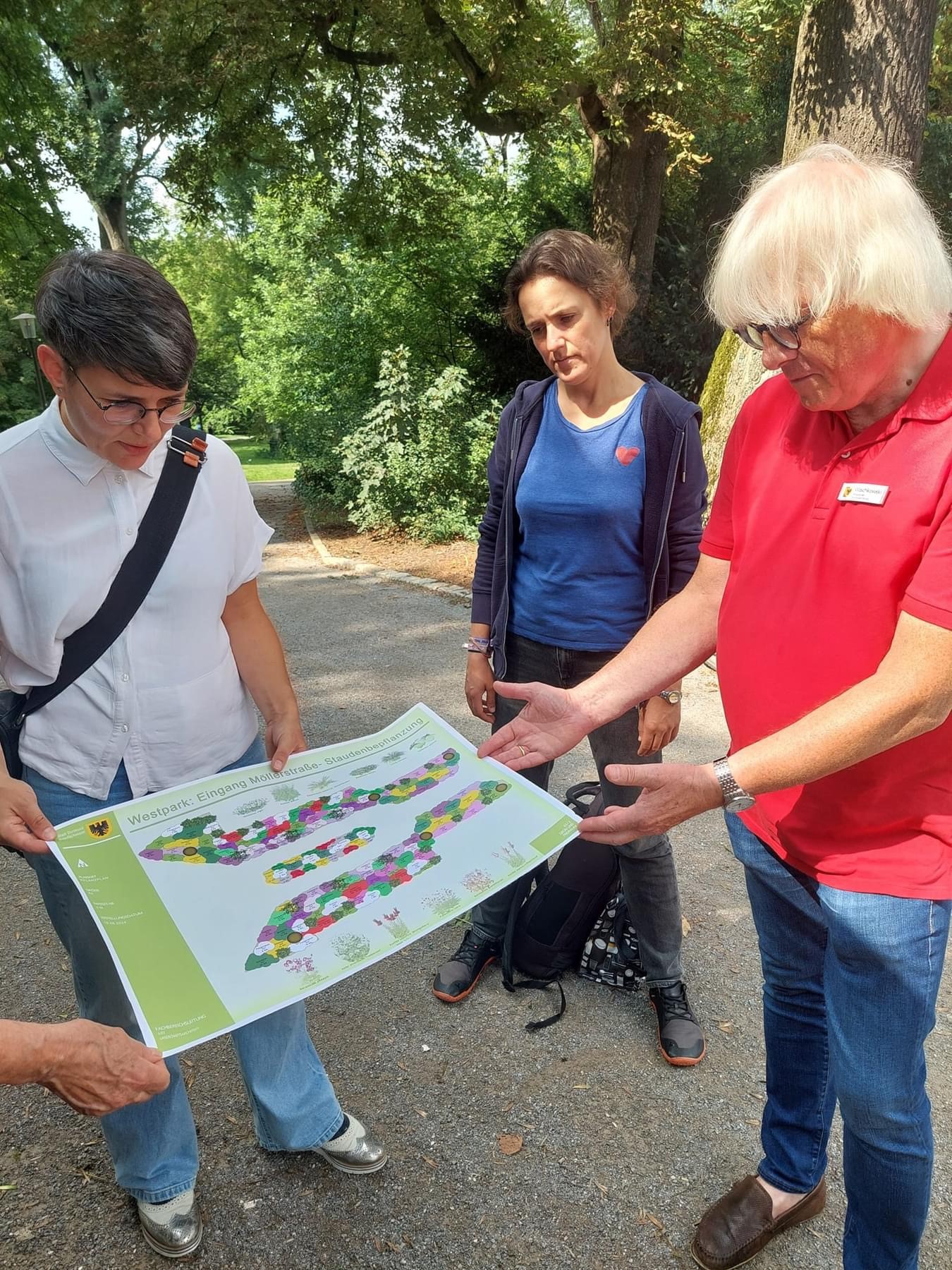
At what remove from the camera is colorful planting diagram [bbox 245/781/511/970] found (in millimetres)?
1539

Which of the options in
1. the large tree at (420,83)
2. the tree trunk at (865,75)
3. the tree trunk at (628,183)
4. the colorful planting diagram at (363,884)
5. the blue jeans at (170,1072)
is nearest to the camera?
the colorful planting diagram at (363,884)

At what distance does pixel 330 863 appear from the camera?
171cm

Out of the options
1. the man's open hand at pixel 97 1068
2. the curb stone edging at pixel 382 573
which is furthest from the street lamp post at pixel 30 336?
the man's open hand at pixel 97 1068

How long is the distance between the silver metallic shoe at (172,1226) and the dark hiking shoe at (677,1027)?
4.55 ft

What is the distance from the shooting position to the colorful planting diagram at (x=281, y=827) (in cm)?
174

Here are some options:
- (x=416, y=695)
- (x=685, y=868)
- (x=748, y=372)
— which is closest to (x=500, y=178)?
(x=748, y=372)

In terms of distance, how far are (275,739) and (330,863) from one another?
1.71 feet

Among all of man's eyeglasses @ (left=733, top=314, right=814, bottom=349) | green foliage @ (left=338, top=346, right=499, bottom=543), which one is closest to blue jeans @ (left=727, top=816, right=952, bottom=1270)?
man's eyeglasses @ (left=733, top=314, right=814, bottom=349)

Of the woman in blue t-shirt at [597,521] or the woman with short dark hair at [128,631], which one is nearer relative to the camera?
the woman with short dark hair at [128,631]

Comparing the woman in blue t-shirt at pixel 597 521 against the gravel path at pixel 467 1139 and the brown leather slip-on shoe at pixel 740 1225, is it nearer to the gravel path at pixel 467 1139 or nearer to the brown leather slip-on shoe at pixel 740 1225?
the gravel path at pixel 467 1139

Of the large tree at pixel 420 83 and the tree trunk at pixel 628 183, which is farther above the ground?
the large tree at pixel 420 83

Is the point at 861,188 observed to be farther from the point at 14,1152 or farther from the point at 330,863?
the point at 14,1152

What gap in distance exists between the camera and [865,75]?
612cm

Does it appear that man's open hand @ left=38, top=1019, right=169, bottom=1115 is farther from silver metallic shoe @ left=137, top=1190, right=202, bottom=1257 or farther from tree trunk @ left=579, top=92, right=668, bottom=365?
tree trunk @ left=579, top=92, right=668, bottom=365
